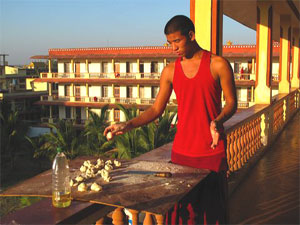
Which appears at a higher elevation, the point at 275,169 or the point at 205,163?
the point at 205,163

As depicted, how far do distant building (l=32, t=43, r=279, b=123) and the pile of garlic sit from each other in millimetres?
27653

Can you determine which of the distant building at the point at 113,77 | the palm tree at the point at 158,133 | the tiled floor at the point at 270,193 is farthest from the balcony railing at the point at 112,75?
the tiled floor at the point at 270,193

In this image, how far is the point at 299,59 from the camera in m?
15.5

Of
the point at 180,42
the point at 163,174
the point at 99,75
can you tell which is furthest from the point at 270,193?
the point at 99,75

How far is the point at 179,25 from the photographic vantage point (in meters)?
2.15

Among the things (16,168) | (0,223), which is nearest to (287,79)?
(0,223)

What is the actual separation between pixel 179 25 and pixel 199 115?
21.4 inches

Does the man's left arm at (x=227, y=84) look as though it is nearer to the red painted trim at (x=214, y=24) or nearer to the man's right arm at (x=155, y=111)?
the man's right arm at (x=155, y=111)

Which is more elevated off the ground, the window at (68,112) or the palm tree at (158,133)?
the palm tree at (158,133)

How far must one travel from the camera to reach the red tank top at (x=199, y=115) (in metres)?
2.18

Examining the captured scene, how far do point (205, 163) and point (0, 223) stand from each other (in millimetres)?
1247

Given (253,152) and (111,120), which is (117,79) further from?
(253,152)

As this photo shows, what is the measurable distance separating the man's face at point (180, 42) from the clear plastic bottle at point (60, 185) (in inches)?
36.1

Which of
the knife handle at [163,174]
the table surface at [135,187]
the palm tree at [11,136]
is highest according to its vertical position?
the knife handle at [163,174]
